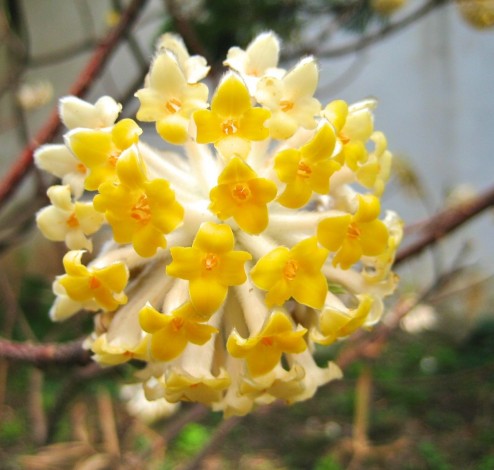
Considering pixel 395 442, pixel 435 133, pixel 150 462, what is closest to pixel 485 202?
pixel 150 462

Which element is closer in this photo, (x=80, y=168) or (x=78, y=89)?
(x=80, y=168)

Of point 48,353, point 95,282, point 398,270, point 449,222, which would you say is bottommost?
point 398,270

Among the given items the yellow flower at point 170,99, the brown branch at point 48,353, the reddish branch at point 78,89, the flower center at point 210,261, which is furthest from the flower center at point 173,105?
the reddish branch at point 78,89

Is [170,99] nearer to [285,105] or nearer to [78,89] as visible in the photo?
[285,105]

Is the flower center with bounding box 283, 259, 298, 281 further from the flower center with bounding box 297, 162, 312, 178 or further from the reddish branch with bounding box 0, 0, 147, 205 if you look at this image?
the reddish branch with bounding box 0, 0, 147, 205

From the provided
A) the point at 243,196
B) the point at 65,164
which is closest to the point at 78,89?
the point at 65,164

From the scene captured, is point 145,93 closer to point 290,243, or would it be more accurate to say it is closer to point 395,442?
point 290,243

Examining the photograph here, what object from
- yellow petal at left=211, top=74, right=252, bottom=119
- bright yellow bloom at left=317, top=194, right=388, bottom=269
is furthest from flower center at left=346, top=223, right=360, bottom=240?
yellow petal at left=211, top=74, right=252, bottom=119
